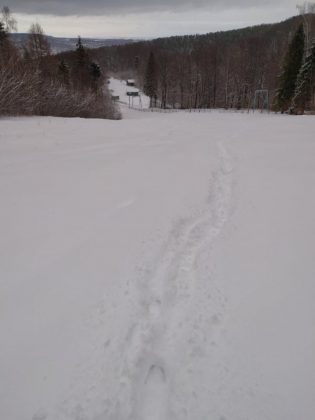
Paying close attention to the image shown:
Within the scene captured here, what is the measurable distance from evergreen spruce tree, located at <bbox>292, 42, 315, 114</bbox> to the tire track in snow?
27.0 metres

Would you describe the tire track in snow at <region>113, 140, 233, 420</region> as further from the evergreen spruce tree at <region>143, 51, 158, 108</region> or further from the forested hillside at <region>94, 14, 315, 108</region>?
the evergreen spruce tree at <region>143, 51, 158, 108</region>

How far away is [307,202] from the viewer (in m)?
4.84

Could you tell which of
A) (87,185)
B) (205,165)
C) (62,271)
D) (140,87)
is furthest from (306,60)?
(140,87)

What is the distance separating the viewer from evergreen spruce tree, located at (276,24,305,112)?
27266 millimetres

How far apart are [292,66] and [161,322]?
107 feet

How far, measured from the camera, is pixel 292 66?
27.6 metres

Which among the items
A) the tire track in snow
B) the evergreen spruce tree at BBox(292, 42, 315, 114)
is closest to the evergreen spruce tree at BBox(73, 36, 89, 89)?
the evergreen spruce tree at BBox(292, 42, 315, 114)

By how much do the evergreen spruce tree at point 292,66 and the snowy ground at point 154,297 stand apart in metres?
27.6

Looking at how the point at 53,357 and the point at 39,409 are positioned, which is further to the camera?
the point at 53,357

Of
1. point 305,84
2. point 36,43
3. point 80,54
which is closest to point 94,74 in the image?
point 80,54

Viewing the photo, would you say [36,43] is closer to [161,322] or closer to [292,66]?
[292,66]

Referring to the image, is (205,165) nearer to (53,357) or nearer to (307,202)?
(307,202)

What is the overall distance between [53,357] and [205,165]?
5.60 m

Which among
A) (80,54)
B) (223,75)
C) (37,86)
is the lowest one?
(37,86)
